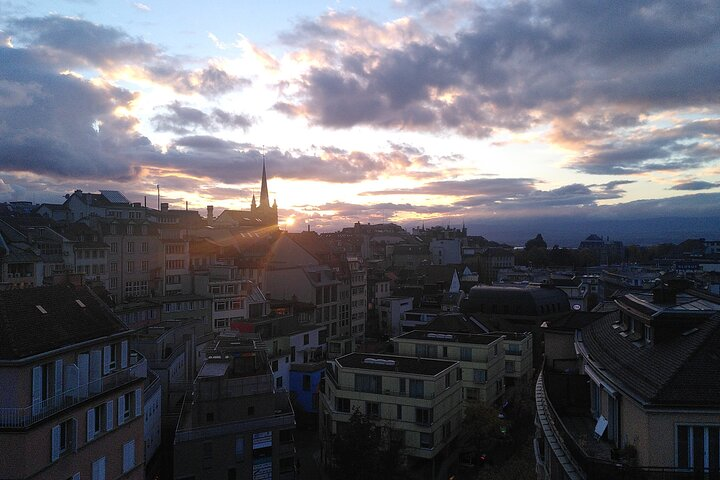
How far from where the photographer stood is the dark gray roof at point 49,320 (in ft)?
57.9

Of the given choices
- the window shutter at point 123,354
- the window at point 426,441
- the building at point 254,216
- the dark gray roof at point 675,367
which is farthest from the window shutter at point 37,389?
the building at point 254,216

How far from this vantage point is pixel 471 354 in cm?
4088

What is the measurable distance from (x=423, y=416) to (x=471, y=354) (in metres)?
9.39

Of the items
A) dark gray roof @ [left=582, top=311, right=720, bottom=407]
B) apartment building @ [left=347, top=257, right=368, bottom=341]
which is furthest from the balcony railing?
apartment building @ [left=347, top=257, right=368, bottom=341]

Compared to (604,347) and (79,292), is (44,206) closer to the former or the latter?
(79,292)

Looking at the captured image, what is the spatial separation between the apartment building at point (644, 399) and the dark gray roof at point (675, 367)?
0.8 inches

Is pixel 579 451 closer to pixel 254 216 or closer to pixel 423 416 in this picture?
pixel 423 416

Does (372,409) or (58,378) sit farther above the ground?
(58,378)

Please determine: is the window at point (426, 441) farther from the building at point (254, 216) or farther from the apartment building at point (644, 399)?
the building at point (254, 216)

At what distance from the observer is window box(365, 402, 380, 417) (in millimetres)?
34188

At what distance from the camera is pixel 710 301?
1357 cm

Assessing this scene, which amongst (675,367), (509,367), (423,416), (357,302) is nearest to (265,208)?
(357,302)

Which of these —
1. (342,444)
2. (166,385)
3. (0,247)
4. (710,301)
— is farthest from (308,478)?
(0,247)

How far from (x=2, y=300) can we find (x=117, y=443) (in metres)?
7.10
